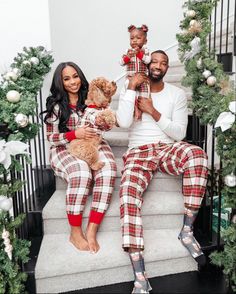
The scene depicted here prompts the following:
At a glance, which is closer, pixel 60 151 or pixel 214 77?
pixel 214 77

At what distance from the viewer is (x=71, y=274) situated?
1.63m

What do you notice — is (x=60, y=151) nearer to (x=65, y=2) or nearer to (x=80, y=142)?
(x=80, y=142)

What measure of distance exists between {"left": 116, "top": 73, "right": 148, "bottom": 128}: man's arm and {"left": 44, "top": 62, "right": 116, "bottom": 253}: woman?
198mm

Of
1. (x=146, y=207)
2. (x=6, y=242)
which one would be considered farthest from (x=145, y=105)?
(x=6, y=242)

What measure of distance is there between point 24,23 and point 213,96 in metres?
1.35

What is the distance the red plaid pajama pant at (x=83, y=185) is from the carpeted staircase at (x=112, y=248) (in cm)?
12

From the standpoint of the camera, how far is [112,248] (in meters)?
1.73

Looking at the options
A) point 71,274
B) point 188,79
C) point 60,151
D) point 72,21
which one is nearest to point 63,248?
point 71,274

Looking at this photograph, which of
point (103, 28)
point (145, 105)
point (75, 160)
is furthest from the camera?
point (103, 28)

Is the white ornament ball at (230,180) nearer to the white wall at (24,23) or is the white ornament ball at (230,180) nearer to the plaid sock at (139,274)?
the plaid sock at (139,274)

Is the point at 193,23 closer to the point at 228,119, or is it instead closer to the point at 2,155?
the point at 228,119

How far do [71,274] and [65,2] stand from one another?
9.41 feet

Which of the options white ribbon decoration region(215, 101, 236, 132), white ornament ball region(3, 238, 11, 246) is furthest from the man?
white ornament ball region(3, 238, 11, 246)

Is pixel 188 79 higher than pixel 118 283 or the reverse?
higher
